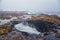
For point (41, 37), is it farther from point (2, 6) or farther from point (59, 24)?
point (2, 6)

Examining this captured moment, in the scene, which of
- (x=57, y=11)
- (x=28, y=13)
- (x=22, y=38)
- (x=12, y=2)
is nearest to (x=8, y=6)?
(x=12, y=2)

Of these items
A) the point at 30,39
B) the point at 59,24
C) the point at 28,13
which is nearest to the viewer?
the point at 30,39

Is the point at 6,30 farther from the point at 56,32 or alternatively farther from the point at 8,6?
the point at 56,32

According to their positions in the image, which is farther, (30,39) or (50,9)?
(50,9)

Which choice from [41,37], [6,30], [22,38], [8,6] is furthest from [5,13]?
[41,37]

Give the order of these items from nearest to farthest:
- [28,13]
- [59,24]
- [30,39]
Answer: [30,39]
[59,24]
[28,13]

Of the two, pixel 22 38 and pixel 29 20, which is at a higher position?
pixel 29 20

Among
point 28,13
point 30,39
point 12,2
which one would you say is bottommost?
point 30,39

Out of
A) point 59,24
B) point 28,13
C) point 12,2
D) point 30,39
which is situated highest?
point 12,2

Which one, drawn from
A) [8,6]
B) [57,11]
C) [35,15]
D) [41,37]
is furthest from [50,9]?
[8,6]
